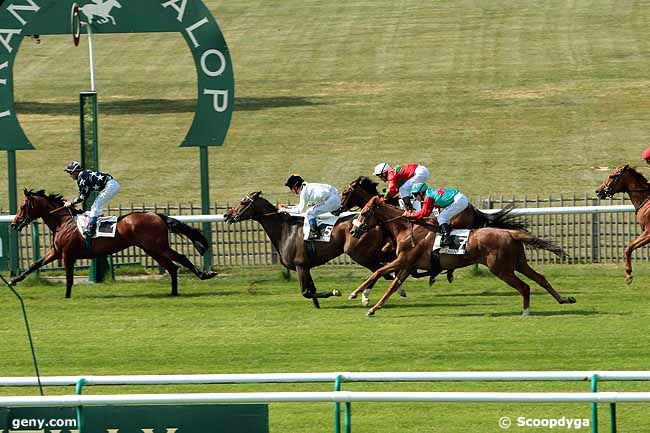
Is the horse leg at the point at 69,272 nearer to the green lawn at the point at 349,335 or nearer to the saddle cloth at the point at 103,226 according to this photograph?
the green lawn at the point at 349,335

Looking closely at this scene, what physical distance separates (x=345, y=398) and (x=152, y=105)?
34.1 meters

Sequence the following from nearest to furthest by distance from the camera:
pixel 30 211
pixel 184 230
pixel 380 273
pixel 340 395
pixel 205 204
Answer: pixel 340 395 → pixel 380 273 → pixel 184 230 → pixel 30 211 → pixel 205 204

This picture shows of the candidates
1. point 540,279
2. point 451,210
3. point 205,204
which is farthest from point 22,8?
point 540,279

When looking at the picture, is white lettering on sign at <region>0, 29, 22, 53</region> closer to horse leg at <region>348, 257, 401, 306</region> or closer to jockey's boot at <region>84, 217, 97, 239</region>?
jockey's boot at <region>84, 217, 97, 239</region>

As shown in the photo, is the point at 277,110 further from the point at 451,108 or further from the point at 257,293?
the point at 257,293

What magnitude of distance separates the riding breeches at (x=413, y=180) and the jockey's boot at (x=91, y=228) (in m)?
3.89

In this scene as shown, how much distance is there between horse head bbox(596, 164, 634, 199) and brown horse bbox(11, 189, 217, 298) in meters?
5.06

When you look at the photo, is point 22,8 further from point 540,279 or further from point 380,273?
point 540,279

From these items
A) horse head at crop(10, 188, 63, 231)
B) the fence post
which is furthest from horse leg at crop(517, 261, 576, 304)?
horse head at crop(10, 188, 63, 231)

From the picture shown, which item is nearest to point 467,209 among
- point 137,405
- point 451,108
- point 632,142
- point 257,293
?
point 257,293

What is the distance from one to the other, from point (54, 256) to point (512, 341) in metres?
6.89

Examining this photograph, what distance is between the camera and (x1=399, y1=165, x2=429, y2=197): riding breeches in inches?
738

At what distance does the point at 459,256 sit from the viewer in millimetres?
17172

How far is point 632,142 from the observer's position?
35000 mm
